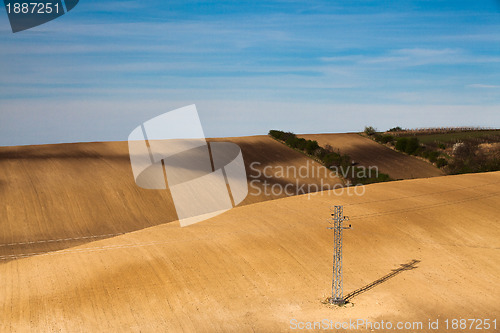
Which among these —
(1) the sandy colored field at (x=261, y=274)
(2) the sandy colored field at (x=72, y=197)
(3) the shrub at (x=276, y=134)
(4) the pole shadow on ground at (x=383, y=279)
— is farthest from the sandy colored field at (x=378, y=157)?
(4) the pole shadow on ground at (x=383, y=279)

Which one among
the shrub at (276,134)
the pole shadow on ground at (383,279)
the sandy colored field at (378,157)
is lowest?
the pole shadow on ground at (383,279)

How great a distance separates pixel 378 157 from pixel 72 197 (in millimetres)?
43298

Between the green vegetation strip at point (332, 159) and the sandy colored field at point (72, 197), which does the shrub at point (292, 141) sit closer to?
the green vegetation strip at point (332, 159)

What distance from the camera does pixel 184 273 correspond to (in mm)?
23406

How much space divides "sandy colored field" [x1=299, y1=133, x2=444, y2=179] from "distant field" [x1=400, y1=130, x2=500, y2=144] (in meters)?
9.10

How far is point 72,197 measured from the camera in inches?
1745

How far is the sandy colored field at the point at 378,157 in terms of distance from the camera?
63.3 metres

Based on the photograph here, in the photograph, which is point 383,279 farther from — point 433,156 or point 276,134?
point 276,134

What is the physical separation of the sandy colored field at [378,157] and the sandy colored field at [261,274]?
2997 cm

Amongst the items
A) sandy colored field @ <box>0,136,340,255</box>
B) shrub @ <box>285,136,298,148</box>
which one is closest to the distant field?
shrub @ <box>285,136,298,148</box>

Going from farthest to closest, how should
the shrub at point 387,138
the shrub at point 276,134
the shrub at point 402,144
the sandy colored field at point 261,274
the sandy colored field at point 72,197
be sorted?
the shrub at point 387,138, the shrub at point 276,134, the shrub at point 402,144, the sandy colored field at point 72,197, the sandy colored field at point 261,274

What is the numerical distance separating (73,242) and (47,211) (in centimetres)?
623

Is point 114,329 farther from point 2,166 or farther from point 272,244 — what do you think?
point 2,166

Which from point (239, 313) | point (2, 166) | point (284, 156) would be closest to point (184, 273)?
point (239, 313)
